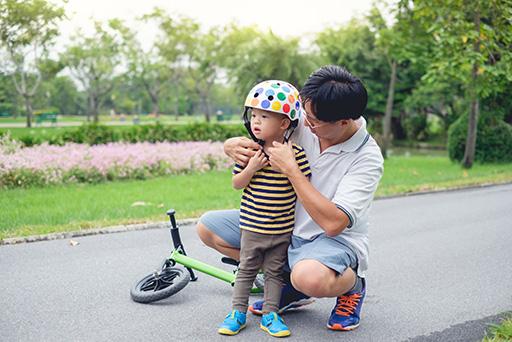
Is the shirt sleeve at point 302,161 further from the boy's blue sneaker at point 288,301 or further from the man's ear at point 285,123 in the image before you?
the boy's blue sneaker at point 288,301

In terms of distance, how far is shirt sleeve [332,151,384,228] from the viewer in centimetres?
303

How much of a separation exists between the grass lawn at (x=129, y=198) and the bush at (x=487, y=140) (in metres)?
2.48

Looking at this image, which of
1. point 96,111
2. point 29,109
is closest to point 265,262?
point 29,109

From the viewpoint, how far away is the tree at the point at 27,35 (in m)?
9.36

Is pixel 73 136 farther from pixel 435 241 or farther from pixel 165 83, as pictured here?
pixel 165 83

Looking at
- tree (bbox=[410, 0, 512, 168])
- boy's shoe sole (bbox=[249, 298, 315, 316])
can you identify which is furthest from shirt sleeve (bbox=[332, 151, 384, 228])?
tree (bbox=[410, 0, 512, 168])

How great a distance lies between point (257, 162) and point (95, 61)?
14.4 metres

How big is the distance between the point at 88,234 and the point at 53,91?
611 centimetres

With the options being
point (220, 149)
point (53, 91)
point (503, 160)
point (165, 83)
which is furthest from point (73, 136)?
point (165, 83)

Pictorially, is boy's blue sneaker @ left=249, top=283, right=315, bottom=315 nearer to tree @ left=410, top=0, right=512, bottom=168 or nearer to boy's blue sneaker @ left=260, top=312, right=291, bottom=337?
boy's blue sneaker @ left=260, top=312, right=291, bottom=337

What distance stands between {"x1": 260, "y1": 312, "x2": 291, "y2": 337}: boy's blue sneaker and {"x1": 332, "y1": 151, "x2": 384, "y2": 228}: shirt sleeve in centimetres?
67

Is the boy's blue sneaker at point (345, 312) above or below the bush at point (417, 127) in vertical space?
above

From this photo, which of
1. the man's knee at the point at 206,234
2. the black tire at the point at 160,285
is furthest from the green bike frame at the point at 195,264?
the man's knee at the point at 206,234

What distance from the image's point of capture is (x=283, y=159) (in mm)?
3016
